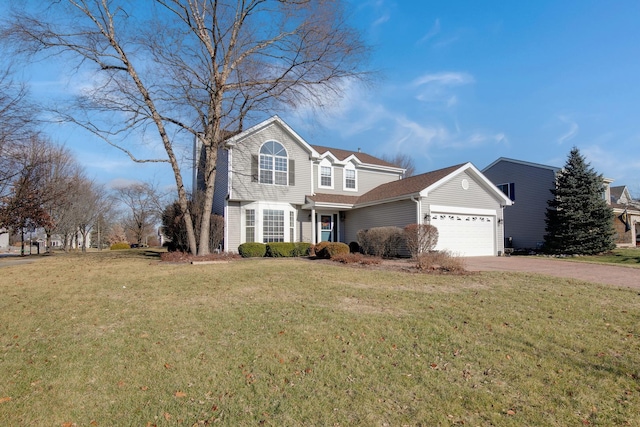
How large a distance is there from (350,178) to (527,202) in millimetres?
12201

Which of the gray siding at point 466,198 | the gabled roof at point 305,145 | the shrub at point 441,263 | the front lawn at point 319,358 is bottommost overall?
the front lawn at point 319,358

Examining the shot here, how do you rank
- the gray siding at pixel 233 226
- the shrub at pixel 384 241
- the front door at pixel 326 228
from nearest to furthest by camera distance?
the shrub at pixel 384 241 < the gray siding at pixel 233 226 < the front door at pixel 326 228

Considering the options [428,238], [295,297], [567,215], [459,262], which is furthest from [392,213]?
[295,297]

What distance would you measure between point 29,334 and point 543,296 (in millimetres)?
8972

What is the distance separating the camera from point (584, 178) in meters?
20.7

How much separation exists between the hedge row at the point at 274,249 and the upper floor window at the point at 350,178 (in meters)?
5.25

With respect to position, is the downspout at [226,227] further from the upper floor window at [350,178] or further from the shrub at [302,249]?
the upper floor window at [350,178]

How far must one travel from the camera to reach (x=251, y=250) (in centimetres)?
1680

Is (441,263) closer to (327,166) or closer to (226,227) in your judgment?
(226,227)

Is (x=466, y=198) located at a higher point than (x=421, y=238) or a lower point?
higher

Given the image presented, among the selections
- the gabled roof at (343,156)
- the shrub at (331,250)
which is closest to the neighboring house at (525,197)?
the gabled roof at (343,156)

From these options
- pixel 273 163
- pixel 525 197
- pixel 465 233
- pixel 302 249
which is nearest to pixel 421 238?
pixel 465 233

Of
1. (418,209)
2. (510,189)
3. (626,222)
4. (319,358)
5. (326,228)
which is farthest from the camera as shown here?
(626,222)

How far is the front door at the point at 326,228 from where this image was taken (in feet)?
67.4
